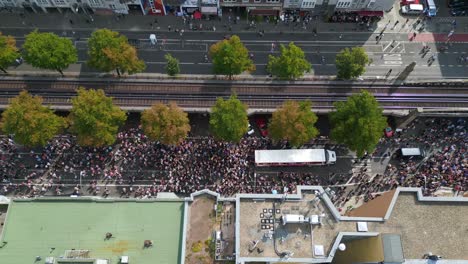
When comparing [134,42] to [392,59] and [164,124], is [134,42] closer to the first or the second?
[164,124]

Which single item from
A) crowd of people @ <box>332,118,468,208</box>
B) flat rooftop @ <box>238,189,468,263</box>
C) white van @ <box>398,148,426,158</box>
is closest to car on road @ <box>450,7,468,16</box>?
crowd of people @ <box>332,118,468,208</box>

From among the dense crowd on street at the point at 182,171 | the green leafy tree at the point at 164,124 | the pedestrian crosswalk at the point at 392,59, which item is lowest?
the dense crowd on street at the point at 182,171

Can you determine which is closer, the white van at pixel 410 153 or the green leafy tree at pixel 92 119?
the green leafy tree at pixel 92 119

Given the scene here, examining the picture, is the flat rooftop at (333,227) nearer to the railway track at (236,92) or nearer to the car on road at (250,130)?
the car on road at (250,130)

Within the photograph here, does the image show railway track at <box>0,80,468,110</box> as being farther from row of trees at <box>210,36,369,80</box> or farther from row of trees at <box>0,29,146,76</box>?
row of trees at <box>0,29,146,76</box>

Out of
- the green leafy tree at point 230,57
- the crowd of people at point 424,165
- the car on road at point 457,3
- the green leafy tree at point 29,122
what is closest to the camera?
the green leafy tree at point 29,122

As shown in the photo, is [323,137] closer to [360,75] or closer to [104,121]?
[360,75]

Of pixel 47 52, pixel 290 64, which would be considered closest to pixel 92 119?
pixel 47 52

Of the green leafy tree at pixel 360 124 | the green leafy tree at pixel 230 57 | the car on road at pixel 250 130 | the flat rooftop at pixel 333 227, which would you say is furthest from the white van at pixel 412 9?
the flat rooftop at pixel 333 227
